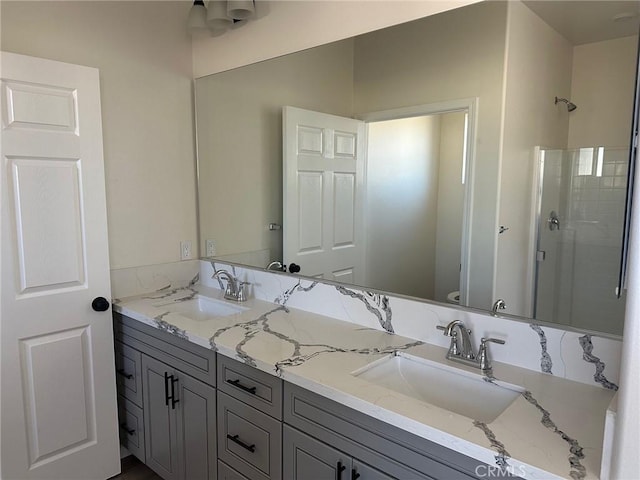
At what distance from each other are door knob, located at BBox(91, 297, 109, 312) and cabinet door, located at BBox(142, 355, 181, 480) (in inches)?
12.4

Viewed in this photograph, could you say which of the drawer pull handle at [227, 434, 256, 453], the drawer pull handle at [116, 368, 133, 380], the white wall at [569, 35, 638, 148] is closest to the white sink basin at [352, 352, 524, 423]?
the drawer pull handle at [227, 434, 256, 453]

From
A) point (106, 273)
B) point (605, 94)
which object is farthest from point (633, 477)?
point (106, 273)

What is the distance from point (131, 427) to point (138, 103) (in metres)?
1.67

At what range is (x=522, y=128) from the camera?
1.49 metres

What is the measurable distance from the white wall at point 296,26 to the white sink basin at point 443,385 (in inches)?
49.3

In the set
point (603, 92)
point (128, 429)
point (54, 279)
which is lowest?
point (128, 429)

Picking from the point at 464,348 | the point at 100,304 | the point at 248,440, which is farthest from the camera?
the point at 100,304

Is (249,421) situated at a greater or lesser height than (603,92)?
lesser

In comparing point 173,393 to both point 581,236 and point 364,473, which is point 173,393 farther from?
point 581,236

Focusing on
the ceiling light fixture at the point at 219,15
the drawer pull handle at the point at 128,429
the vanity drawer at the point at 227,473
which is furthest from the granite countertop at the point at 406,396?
the ceiling light fixture at the point at 219,15

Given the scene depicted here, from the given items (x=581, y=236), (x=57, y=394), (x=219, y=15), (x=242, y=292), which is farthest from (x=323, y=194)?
(x=57, y=394)

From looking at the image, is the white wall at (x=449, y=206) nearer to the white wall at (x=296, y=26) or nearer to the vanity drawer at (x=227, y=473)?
the white wall at (x=296, y=26)

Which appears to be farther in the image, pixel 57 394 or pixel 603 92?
pixel 57 394

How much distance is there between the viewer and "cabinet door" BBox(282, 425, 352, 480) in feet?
4.21
